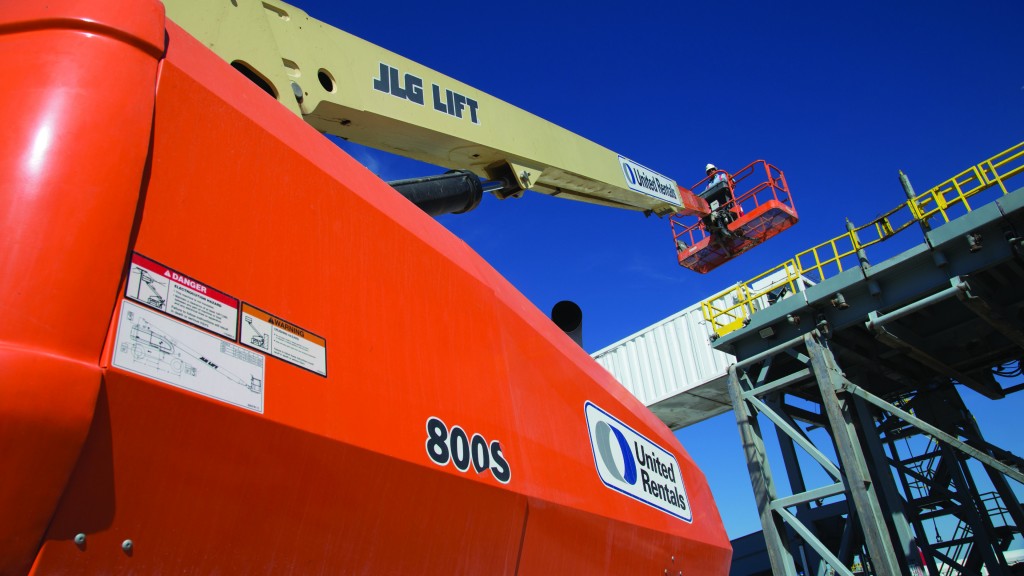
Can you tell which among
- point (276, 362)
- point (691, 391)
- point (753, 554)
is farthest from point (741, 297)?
point (276, 362)

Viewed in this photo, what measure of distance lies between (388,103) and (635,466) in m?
3.10

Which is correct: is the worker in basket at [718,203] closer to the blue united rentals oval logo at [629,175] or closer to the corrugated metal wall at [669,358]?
the blue united rentals oval logo at [629,175]

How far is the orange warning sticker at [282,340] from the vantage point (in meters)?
2.10

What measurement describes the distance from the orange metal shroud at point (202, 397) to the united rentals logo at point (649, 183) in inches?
222

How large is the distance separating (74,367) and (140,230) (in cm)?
46

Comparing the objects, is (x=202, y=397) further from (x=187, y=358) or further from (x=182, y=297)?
(x=182, y=297)

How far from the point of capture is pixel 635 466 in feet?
14.8

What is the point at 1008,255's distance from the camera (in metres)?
11.1

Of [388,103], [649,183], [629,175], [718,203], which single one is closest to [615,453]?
[388,103]

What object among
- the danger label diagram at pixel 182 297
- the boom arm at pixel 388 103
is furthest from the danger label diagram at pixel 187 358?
the boom arm at pixel 388 103

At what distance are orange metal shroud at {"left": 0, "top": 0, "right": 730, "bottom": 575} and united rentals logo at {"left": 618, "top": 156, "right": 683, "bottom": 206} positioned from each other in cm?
563

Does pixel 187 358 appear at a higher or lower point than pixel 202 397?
higher

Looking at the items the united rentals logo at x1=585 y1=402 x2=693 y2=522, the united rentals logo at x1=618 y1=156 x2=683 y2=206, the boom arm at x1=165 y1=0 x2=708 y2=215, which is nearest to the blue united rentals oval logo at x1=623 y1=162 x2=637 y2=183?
the united rentals logo at x1=618 y1=156 x2=683 y2=206

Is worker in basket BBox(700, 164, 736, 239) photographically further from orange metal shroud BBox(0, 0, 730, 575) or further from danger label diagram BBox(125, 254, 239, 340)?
danger label diagram BBox(125, 254, 239, 340)
